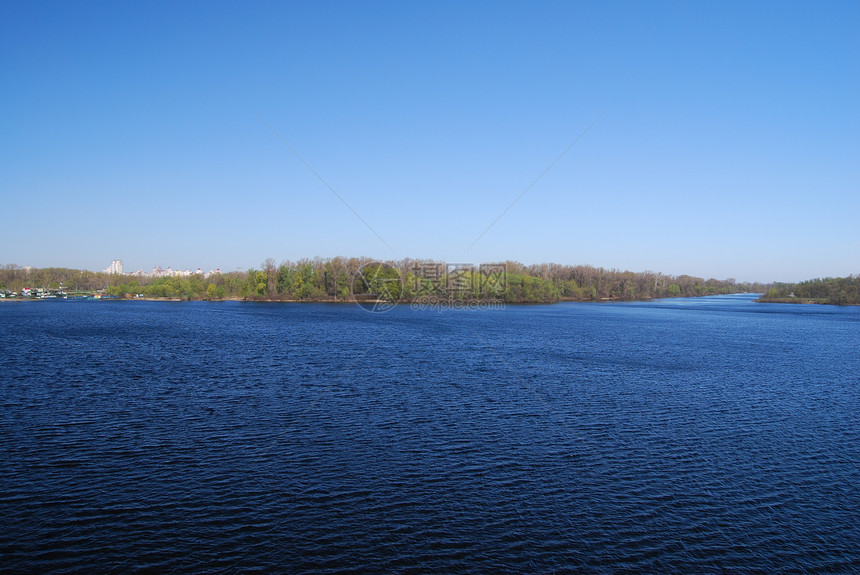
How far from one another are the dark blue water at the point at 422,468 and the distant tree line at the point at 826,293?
142 m

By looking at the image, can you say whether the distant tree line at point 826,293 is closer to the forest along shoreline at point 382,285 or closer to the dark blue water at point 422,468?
the forest along shoreline at point 382,285

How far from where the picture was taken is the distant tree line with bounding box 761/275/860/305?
459 feet

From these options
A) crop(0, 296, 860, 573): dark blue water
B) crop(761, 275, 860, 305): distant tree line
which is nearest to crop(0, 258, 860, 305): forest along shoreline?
crop(761, 275, 860, 305): distant tree line

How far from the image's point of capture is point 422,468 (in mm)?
15438

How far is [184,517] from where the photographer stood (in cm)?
1211

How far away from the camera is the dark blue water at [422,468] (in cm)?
1109

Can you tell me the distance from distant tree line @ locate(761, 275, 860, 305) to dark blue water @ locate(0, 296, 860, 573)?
142239 mm

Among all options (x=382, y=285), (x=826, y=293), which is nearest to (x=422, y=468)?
(x=382, y=285)

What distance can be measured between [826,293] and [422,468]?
7343 inches

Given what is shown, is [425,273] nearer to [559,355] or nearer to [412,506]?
[559,355]

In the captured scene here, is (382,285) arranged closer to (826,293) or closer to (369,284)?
(369,284)

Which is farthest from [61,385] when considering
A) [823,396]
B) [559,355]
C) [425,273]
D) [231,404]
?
[425,273]

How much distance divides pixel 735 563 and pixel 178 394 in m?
22.8

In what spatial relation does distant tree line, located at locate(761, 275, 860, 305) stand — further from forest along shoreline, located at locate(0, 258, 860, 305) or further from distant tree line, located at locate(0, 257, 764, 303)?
distant tree line, located at locate(0, 257, 764, 303)
